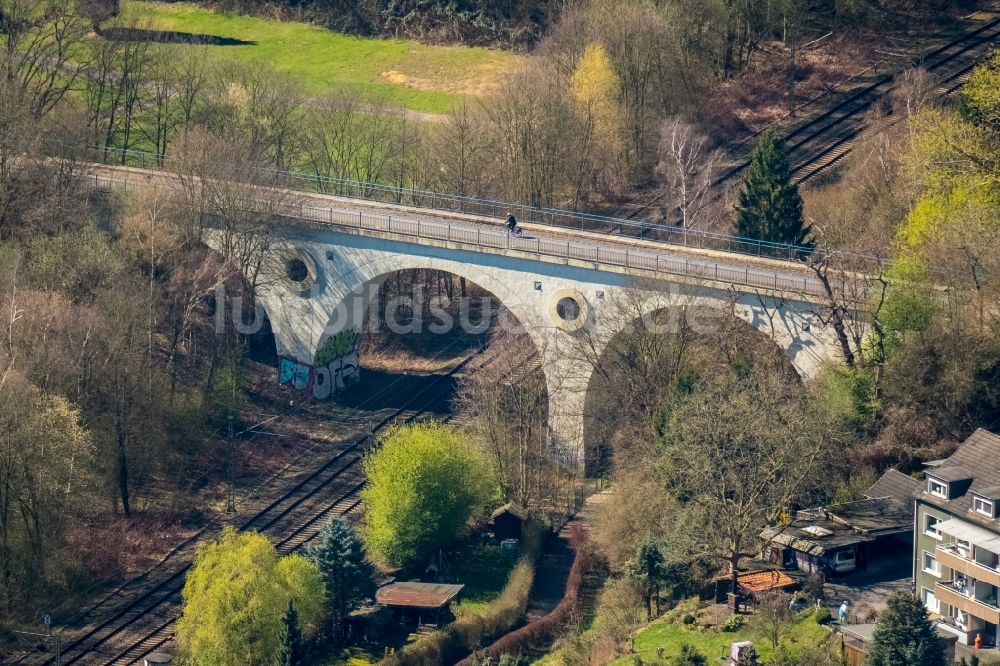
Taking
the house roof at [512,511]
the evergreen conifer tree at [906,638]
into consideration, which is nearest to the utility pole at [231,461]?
the house roof at [512,511]

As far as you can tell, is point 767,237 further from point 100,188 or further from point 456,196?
point 100,188

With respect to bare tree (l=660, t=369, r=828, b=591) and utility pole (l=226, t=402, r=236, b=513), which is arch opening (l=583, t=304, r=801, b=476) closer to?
bare tree (l=660, t=369, r=828, b=591)

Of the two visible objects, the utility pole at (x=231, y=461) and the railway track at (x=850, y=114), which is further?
the railway track at (x=850, y=114)

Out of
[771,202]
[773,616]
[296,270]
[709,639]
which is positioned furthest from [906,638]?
[296,270]

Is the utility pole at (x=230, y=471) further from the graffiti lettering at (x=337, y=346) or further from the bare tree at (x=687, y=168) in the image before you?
the bare tree at (x=687, y=168)

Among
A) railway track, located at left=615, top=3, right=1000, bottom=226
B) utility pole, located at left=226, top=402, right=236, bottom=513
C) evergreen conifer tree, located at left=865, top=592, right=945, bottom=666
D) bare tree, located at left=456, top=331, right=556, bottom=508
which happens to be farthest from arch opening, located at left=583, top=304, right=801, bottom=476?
railway track, located at left=615, top=3, right=1000, bottom=226

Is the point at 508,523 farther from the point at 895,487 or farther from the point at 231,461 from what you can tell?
the point at 895,487

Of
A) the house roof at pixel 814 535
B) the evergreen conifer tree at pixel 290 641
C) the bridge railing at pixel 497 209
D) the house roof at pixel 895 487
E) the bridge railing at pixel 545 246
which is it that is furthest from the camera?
the bridge railing at pixel 497 209
